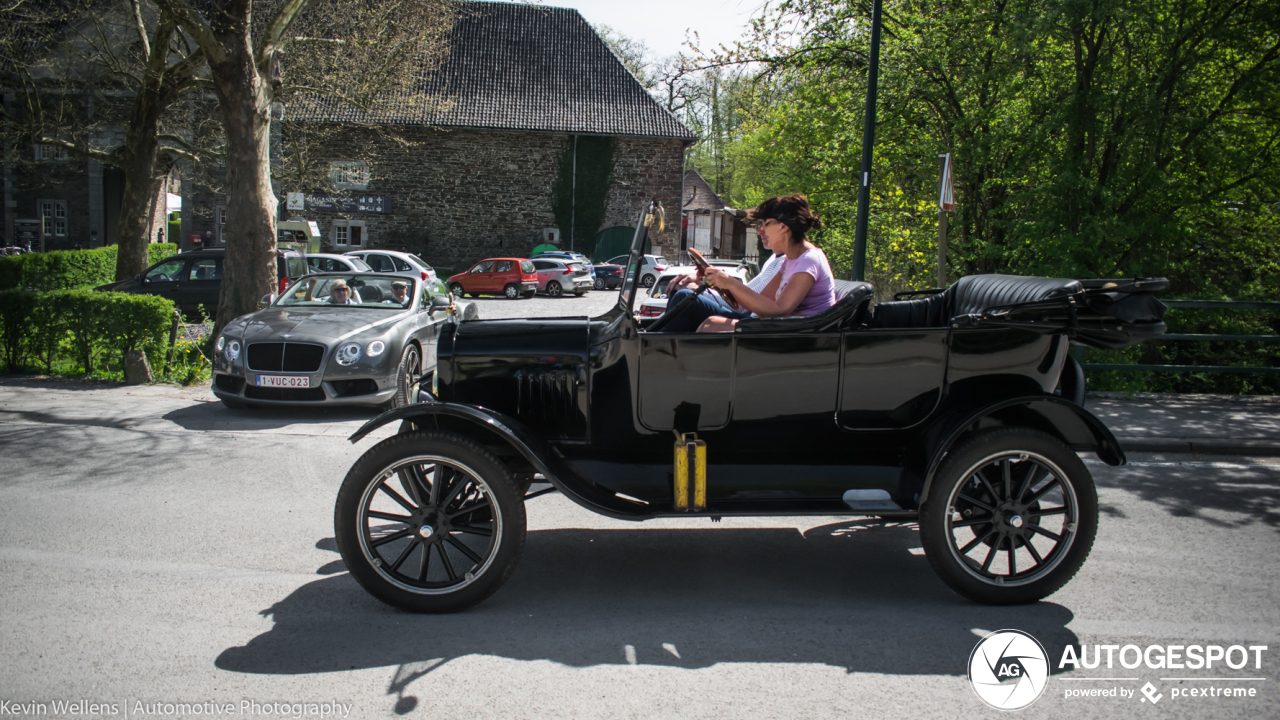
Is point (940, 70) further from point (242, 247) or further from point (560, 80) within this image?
point (560, 80)

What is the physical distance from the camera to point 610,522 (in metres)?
5.38

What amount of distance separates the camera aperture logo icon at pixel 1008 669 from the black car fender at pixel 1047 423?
0.71 metres

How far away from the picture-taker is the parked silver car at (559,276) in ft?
A: 100

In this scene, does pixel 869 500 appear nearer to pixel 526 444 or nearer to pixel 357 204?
pixel 526 444

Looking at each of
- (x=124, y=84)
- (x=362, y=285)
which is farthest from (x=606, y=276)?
(x=362, y=285)

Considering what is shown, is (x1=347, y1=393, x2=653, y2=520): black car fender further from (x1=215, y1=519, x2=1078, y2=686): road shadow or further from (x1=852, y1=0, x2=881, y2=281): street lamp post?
(x1=852, y1=0, x2=881, y2=281): street lamp post

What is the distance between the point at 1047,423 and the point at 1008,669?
52.2 inches

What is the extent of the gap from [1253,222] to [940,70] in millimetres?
4862

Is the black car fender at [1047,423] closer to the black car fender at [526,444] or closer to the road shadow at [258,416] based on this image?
the black car fender at [526,444]

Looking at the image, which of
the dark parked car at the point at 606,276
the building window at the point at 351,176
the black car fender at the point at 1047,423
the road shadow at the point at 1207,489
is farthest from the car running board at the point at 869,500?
the building window at the point at 351,176

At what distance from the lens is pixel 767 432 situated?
13.7ft

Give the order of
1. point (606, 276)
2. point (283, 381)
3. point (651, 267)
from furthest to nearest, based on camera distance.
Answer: point (606, 276), point (651, 267), point (283, 381)

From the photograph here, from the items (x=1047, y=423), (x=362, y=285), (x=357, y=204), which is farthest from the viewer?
(x=357, y=204)

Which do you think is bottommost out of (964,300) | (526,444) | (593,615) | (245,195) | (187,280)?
(593,615)
